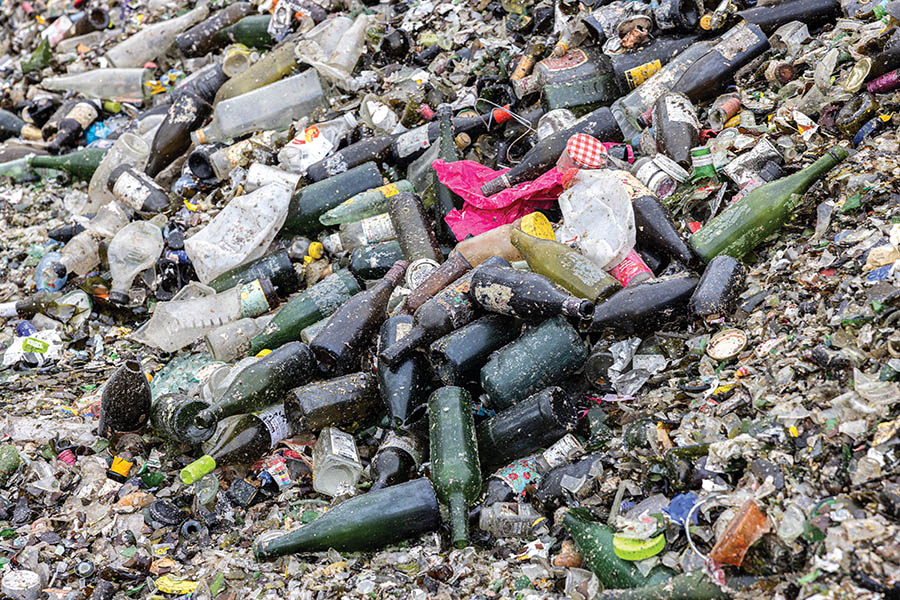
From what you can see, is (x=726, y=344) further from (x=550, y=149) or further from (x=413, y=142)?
(x=413, y=142)

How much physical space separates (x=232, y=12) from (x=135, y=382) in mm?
3255

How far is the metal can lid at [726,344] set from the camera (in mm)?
2541

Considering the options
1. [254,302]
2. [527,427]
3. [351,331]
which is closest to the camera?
[527,427]

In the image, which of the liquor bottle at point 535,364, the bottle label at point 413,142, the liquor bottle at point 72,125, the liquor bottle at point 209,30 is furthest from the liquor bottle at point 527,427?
the liquor bottle at point 72,125

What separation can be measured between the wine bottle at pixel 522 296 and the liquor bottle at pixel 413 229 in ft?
1.96

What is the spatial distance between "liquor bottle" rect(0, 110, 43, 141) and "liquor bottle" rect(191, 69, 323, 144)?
5.79 ft

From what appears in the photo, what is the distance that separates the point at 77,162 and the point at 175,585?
3.49 m

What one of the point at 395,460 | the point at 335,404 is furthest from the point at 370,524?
the point at 335,404

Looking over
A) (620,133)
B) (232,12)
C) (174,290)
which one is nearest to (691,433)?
(620,133)

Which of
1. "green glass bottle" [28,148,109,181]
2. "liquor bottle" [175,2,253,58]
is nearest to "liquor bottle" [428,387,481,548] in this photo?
"green glass bottle" [28,148,109,181]

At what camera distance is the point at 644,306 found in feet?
8.93

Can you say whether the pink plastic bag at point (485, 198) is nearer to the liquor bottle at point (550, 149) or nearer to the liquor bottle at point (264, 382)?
the liquor bottle at point (550, 149)

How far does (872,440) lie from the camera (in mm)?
2033

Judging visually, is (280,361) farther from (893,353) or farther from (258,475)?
(893,353)
